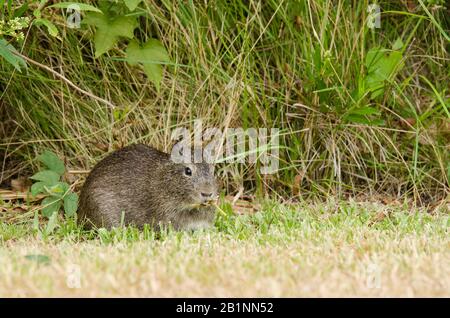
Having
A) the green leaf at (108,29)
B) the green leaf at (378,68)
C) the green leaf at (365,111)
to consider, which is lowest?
the green leaf at (365,111)

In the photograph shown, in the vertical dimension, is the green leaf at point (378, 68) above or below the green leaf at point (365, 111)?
above

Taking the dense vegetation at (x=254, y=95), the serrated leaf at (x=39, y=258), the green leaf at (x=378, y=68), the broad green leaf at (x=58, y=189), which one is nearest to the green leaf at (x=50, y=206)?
the broad green leaf at (x=58, y=189)

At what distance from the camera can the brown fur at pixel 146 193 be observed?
4836mm

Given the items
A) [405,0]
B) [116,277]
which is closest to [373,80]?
[405,0]

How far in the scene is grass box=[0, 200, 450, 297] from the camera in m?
3.04

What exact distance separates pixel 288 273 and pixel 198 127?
9.14 feet

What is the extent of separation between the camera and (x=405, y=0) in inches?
250

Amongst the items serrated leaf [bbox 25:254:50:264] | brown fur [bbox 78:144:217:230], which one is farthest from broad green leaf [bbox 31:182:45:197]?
serrated leaf [bbox 25:254:50:264]

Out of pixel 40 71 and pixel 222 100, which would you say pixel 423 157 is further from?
pixel 40 71

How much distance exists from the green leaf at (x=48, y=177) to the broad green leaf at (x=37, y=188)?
4 centimetres

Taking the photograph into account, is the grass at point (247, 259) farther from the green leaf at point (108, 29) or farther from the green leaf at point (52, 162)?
the green leaf at point (108, 29)

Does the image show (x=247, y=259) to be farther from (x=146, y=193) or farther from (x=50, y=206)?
(x=50, y=206)

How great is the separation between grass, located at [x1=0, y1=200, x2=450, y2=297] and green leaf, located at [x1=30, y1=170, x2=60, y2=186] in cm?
44
